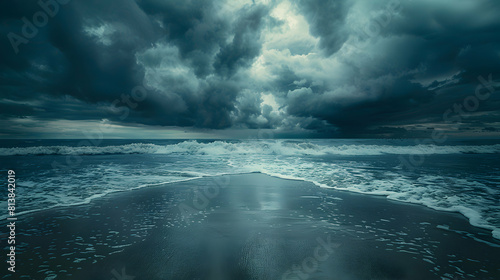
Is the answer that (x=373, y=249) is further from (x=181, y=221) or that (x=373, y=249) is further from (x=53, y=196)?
(x=53, y=196)

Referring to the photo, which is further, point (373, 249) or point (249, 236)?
point (249, 236)

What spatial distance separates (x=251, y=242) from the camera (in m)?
4.81

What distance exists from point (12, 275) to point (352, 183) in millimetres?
12080

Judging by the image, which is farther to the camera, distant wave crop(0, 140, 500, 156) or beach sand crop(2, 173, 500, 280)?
distant wave crop(0, 140, 500, 156)

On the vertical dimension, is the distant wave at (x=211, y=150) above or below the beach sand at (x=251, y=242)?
above

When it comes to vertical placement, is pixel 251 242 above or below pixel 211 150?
below

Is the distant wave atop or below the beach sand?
atop

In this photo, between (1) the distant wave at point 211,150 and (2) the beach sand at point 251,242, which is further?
(1) the distant wave at point 211,150

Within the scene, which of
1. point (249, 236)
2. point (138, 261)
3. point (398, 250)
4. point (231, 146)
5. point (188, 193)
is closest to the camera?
point (138, 261)

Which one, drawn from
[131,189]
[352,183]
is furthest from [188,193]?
[352,183]

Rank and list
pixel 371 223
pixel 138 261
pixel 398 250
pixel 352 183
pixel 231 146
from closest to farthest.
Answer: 1. pixel 138 261
2. pixel 398 250
3. pixel 371 223
4. pixel 352 183
5. pixel 231 146

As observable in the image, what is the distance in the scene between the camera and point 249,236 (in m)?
5.13

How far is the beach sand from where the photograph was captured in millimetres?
3648

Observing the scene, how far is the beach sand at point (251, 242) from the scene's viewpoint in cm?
365
